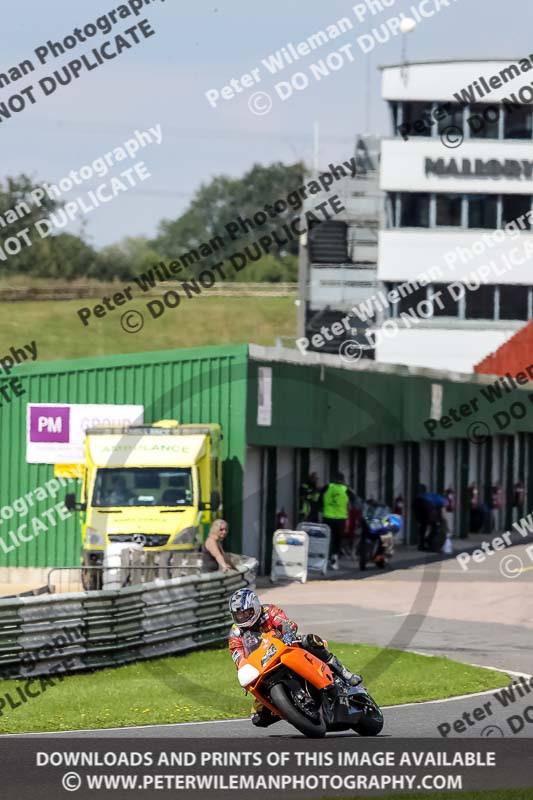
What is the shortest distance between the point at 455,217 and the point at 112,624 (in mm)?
49284

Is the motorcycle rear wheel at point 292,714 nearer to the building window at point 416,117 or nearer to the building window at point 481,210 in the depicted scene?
the building window at point 416,117

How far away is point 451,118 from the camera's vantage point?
63875mm

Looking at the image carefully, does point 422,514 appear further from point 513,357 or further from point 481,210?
point 481,210

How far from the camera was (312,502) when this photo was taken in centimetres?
3162

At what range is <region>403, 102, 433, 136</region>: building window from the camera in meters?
63.6

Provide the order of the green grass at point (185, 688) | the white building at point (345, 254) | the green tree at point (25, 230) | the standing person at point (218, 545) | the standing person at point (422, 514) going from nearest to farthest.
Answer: the green grass at point (185, 688) → the standing person at point (218, 545) → the standing person at point (422, 514) → the white building at point (345, 254) → the green tree at point (25, 230)

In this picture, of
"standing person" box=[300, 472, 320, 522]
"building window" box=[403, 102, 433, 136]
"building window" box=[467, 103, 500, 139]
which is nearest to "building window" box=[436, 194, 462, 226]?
"building window" box=[467, 103, 500, 139]

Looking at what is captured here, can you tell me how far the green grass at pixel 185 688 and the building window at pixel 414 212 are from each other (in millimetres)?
46460

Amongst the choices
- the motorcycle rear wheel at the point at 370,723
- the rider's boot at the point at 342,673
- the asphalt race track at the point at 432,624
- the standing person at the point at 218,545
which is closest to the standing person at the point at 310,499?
the asphalt race track at the point at 432,624

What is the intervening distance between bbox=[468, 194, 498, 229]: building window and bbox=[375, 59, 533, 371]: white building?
0.04 metres

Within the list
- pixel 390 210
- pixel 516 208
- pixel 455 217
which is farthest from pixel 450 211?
pixel 516 208

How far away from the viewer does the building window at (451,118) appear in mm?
63594

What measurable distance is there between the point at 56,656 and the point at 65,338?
182 ft

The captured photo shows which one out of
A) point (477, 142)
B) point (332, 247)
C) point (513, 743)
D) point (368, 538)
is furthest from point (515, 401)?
point (513, 743)
